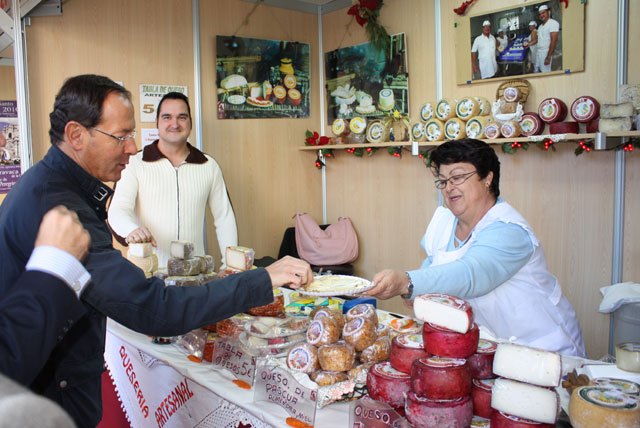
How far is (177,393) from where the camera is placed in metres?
1.88

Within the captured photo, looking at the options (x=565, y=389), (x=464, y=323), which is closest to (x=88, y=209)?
(x=464, y=323)

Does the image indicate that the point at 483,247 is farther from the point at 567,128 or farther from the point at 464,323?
the point at 567,128

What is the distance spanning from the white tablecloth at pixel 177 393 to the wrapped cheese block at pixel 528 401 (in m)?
0.41

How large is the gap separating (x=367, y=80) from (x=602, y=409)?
13.0 ft

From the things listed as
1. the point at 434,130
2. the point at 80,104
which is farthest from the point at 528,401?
the point at 434,130

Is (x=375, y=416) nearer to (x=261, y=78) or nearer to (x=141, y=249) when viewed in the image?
(x=141, y=249)

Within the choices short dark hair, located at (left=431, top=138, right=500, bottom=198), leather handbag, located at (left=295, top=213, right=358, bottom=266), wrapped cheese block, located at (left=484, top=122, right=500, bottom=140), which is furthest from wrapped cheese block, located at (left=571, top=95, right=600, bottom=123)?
leather handbag, located at (left=295, top=213, right=358, bottom=266)

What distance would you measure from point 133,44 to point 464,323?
144 inches

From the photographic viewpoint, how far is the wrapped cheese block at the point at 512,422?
1.13 metres

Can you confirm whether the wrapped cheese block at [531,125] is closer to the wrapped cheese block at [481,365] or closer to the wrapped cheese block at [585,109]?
the wrapped cheese block at [585,109]

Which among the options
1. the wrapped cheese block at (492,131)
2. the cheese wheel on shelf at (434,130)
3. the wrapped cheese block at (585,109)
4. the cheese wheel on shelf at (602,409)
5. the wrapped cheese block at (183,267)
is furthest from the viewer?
the cheese wheel on shelf at (434,130)

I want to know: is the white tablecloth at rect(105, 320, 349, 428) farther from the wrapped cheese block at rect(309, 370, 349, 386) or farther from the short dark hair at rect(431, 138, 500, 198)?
the short dark hair at rect(431, 138, 500, 198)

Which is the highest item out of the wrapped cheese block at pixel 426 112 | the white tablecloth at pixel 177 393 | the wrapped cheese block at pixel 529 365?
the wrapped cheese block at pixel 426 112

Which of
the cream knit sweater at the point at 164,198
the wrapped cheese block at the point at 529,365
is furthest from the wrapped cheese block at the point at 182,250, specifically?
the wrapped cheese block at the point at 529,365
